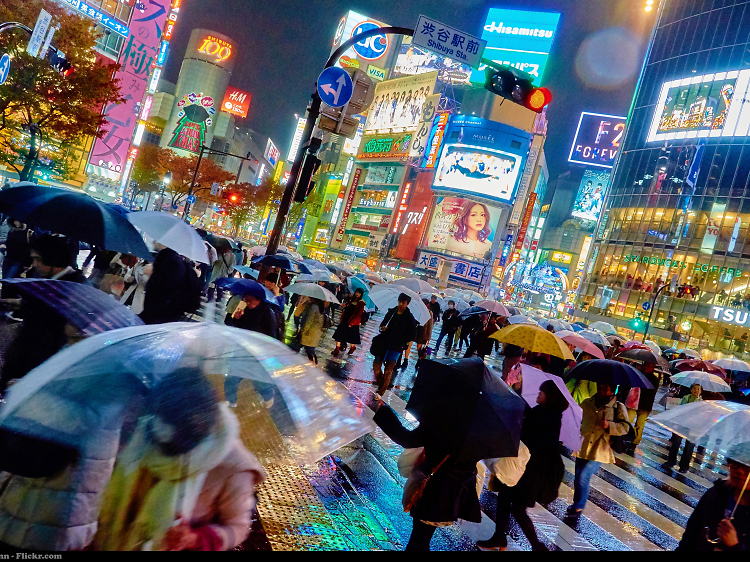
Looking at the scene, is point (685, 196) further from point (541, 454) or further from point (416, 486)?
point (416, 486)

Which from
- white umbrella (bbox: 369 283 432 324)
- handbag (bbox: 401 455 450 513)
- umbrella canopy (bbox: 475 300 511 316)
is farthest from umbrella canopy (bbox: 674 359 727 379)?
handbag (bbox: 401 455 450 513)

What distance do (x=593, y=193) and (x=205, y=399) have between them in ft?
364

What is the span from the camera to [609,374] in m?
6.25

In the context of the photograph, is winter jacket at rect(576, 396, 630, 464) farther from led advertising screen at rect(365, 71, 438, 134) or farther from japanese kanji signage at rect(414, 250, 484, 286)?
led advertising screen at rect(365, 71, 438, 134)

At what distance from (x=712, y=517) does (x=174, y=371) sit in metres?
3.44

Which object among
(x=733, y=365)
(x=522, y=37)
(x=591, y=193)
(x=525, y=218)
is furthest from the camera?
(x=591, y=193)

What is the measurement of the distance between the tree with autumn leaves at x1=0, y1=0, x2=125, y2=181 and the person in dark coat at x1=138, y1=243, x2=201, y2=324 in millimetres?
17554

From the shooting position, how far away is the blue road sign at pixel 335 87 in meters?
9.96

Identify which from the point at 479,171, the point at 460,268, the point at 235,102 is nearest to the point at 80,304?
the point at 460,268

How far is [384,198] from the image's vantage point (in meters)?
77.6

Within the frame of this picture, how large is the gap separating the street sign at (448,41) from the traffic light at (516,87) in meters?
0.75

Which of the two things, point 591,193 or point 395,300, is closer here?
point 395,300

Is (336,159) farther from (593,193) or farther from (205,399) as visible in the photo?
(205,399)

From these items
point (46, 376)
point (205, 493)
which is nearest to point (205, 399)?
point (205, 493)
